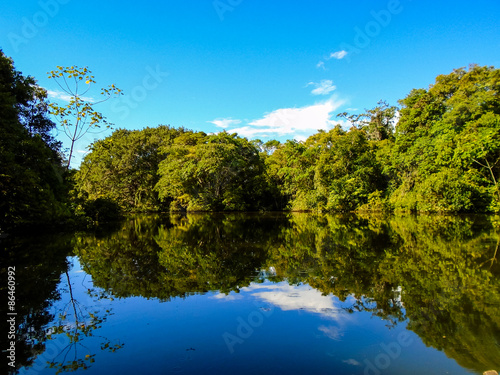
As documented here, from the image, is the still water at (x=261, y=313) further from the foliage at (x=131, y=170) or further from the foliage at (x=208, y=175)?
the foliage at (x=131, y=170)

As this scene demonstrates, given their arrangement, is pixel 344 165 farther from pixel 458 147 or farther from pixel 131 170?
pixel 131 170

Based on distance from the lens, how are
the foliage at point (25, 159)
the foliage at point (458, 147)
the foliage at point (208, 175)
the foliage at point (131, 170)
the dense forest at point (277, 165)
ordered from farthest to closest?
the foliage at point (131, 170)
the foliage at point (208, 175)
the foliage at point (458, 147)
the dense forest at point (277, 165)
the foliage at point (25, 159)

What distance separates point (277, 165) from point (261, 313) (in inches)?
1439

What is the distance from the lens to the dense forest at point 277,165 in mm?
14812

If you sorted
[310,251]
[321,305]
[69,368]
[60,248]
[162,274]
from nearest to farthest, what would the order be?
[69,368] → [321,305] → [162,274] → [310,251] → [60,248]

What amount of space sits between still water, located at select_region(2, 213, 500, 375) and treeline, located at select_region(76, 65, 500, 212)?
15.9 meters

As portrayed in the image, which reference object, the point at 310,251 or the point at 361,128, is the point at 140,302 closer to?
the point at 310,251

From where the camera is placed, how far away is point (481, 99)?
2420 cm

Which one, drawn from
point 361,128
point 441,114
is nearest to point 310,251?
point 441,114

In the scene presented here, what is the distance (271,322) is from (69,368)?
257 cm

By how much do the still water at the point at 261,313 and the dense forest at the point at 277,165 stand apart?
292 inches

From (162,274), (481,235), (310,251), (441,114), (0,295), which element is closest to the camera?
(0,295)

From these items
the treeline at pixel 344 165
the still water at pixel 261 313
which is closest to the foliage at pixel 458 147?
the treeline at pixel 344 165

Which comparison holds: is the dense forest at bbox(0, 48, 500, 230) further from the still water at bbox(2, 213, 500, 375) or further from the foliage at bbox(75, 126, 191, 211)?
the still water at bbox(2, 213, 500, 375)
